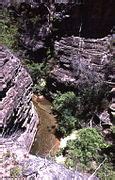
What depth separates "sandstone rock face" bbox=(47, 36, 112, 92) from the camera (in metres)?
15.0

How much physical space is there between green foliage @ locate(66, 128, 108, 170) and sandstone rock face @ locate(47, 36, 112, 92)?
8.77ft

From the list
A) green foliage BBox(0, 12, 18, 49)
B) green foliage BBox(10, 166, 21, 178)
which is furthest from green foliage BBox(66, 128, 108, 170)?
green foliage BBox(0, 12, 18, 49)

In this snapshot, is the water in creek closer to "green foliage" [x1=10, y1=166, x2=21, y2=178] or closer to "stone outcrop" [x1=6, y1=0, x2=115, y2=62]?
"stone outcrop" [x1=6, y1=0, x2=115, y2=62]

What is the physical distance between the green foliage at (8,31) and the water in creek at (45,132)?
244 centimetres

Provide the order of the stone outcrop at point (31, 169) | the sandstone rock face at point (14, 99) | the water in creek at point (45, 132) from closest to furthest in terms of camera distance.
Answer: the stone outcrop at point (31, 169), the sandstone rock face at point (14, 99), the water in creek at point (45, 132)

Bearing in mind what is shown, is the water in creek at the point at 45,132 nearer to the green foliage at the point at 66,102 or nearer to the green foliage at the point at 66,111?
the green foliage at the point at 66,111

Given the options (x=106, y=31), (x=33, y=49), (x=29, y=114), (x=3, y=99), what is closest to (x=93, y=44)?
(x=106, y=31)

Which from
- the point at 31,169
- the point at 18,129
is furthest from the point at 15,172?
the point at 18,129

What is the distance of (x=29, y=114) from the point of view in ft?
43.3

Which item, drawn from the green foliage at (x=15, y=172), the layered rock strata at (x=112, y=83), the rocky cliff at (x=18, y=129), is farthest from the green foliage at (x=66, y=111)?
the green foliage at (x=15, y=172)

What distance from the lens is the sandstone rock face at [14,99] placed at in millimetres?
10914

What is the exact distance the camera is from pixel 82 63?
604 inches

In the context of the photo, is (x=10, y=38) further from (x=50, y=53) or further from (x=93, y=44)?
(x=93, y=44)

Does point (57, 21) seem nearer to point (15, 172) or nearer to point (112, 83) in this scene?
point (112, 83)
